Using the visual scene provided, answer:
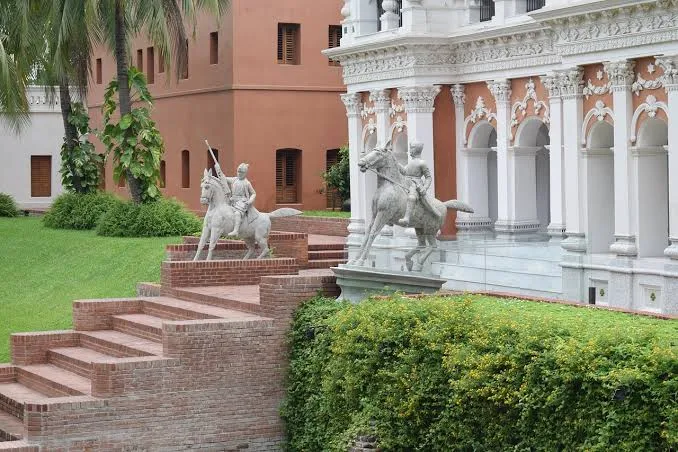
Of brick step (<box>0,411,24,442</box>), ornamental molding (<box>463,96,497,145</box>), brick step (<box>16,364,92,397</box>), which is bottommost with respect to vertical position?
brick step (<box>0,411,24,442</box>)

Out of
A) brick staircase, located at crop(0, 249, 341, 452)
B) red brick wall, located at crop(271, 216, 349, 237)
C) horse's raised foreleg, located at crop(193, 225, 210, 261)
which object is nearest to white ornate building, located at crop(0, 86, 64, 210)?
red brick wall, located at crop(271, 216, 349, 237)

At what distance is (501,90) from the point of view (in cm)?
2827

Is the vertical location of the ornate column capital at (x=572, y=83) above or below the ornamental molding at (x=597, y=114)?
above

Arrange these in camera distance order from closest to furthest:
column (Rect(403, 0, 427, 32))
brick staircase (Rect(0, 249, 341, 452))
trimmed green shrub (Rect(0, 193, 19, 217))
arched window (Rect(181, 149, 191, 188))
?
brick staircase (Rect(0, 249, 341, 452))
column (Rect(403, 0, 427, 32))
arched window (Rect(181, 149, 191, 188))
trimmed green shrub (Rect(0, 193, 19, 217))

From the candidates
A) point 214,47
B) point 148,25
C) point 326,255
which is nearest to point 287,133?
point 214,47

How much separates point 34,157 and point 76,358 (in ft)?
104

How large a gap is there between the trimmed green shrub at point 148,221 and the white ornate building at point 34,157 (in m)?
17.7

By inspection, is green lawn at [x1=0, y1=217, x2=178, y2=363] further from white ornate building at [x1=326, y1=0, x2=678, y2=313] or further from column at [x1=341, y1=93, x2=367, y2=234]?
white ornate building at [x1=326, y1=0, x2=678, y2=313]

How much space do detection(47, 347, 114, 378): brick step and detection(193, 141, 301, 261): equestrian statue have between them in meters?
3.15

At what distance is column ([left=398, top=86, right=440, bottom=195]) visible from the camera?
3003 cm

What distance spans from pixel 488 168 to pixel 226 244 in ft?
22.9

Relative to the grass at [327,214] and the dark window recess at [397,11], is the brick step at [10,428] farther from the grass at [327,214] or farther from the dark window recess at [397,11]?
the grass at [327,214]

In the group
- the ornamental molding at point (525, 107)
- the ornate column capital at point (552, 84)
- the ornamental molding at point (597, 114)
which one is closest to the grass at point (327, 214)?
the ornamental molding at point (525, 107)

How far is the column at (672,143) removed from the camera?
70.2 ft
